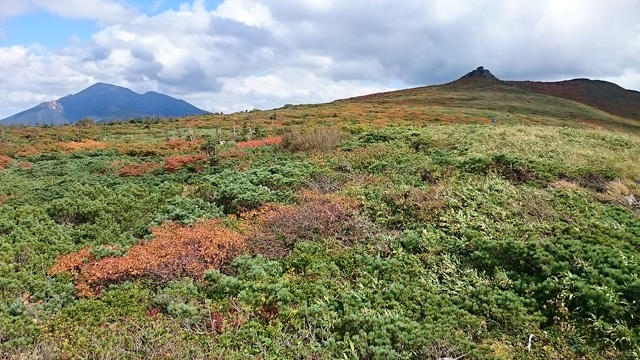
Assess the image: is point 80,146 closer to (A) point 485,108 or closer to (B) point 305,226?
(B) point 305,226

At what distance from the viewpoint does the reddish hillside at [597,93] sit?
70.2 m

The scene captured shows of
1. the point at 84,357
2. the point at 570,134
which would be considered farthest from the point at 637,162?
the point at 84,357

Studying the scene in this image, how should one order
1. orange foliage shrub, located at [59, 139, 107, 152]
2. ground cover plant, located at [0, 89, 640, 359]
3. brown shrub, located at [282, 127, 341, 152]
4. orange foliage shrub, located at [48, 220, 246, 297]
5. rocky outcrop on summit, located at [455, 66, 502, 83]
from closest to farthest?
ground cover plant, located at [0, 89, 640, 359] < orange foliage shrub, located at [48, 220, 246, 297] < brown shrub, located at [282, 127, 341, 152] < orange foliage shrub, located at [59, 139, 107, 152] < rocky outcrop on summit, located at [455, 66, 502, 83]

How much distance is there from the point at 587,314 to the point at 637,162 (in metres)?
12.9

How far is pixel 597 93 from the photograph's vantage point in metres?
80.4

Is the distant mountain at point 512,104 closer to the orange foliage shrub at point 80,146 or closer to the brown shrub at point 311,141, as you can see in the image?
the brown shrub at point 311,141

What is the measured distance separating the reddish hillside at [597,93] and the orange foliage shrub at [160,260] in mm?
73396

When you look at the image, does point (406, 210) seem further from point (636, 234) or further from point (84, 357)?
point (84, 357)

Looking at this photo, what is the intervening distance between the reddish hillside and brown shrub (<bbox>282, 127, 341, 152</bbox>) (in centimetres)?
6141

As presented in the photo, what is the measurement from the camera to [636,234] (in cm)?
940

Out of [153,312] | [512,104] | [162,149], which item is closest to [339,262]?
[153,312]

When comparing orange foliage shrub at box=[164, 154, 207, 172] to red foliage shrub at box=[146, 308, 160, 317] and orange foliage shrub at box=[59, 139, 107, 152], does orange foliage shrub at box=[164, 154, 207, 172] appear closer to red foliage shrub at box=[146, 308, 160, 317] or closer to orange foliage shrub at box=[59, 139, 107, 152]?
red foliage shrub at box=[146, 308, 160, 317]

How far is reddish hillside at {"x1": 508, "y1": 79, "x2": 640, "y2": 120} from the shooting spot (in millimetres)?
70250

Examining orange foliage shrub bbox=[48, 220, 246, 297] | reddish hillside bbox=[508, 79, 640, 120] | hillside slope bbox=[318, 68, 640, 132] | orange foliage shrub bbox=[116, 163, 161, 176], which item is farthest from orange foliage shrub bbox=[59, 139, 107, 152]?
reddish hillside bbox=[508, 79, 640, 120]
